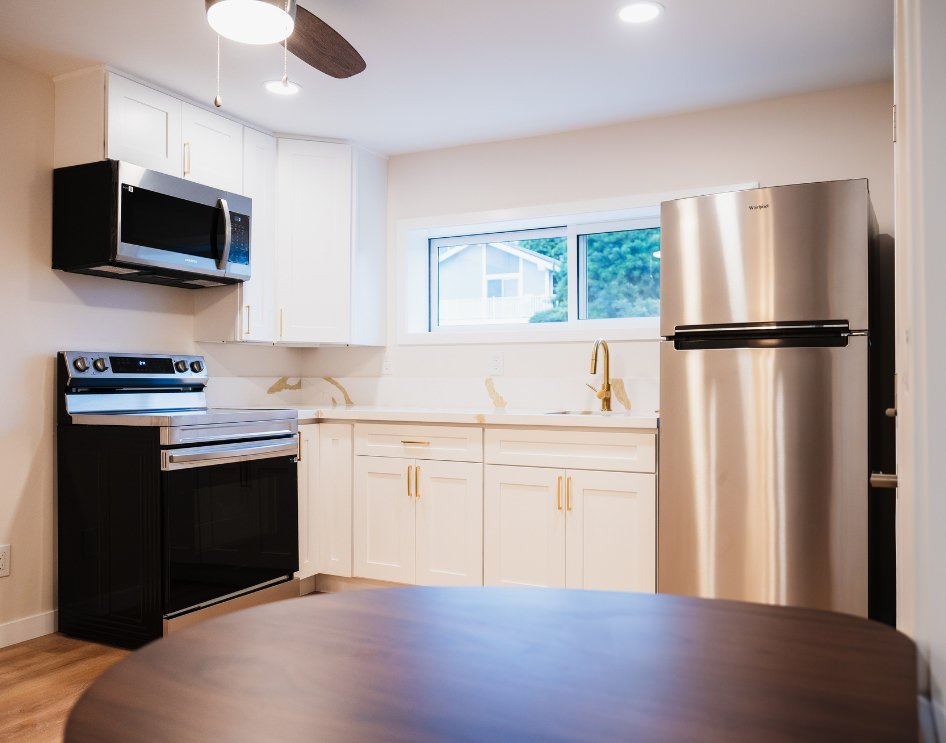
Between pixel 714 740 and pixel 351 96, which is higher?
pixel 351 96

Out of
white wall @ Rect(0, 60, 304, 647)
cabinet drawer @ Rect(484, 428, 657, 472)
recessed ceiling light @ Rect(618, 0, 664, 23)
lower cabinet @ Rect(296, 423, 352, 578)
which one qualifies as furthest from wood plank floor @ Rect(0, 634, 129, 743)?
recessed ceiling light @ Rect(618, 0, 664, 23)

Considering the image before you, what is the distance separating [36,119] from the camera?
310 cm

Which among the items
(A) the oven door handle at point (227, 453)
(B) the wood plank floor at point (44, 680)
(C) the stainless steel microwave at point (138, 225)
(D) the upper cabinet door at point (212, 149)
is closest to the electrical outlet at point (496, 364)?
(A) the oven door handle at point (227, 453)

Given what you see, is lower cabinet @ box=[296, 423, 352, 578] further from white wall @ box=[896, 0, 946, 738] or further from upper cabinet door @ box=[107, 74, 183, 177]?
white wall @ box=[896, 0, 946, 738]

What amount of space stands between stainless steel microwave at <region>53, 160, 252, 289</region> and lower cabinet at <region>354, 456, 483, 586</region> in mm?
1152

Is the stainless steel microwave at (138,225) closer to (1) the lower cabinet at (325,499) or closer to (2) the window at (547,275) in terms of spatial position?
(1) the lower cabinet at (325,499)

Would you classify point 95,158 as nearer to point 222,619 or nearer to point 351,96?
point 351,96

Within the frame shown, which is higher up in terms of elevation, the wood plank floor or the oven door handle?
the oven door handle

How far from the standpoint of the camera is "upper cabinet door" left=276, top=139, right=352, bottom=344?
3828mm

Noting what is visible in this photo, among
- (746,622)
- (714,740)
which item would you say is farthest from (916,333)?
(714,740)

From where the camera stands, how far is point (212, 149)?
3.48 meters

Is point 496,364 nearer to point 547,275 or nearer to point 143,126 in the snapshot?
point 547,275

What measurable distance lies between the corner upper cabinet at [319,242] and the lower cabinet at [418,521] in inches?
30.4

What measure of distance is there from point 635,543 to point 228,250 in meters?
2.14
